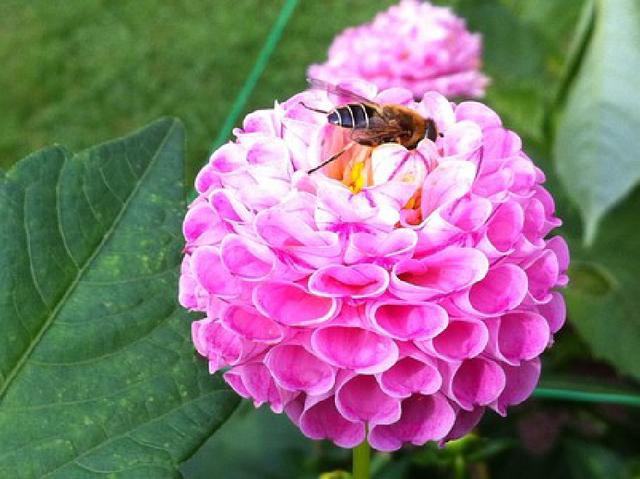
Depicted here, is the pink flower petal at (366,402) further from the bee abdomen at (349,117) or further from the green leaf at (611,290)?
the green leaf at (611,290)

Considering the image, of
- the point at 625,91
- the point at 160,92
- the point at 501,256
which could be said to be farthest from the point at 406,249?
the point at 160,92

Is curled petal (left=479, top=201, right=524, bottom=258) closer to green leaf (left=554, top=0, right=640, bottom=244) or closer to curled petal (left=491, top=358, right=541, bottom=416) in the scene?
curled petal (left=491, top=358, right=541, bottom=416)

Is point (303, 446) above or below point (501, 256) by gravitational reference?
below

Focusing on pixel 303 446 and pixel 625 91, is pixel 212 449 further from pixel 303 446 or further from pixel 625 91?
pixel 625 91

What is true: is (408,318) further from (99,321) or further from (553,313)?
(99,321)

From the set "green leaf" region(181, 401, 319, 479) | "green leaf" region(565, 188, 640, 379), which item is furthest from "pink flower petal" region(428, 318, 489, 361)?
"green leaf" region(565, 188, 640, 379)

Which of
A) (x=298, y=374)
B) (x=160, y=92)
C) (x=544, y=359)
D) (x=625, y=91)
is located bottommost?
(x=160, y=92)

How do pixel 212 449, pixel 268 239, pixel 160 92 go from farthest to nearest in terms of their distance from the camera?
pixel 160 92 → pixel 212 449 → pixel 268 239

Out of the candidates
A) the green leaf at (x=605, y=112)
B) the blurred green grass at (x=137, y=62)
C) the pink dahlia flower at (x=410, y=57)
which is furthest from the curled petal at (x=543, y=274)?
the blurred green grass at (x=137, y=62)
